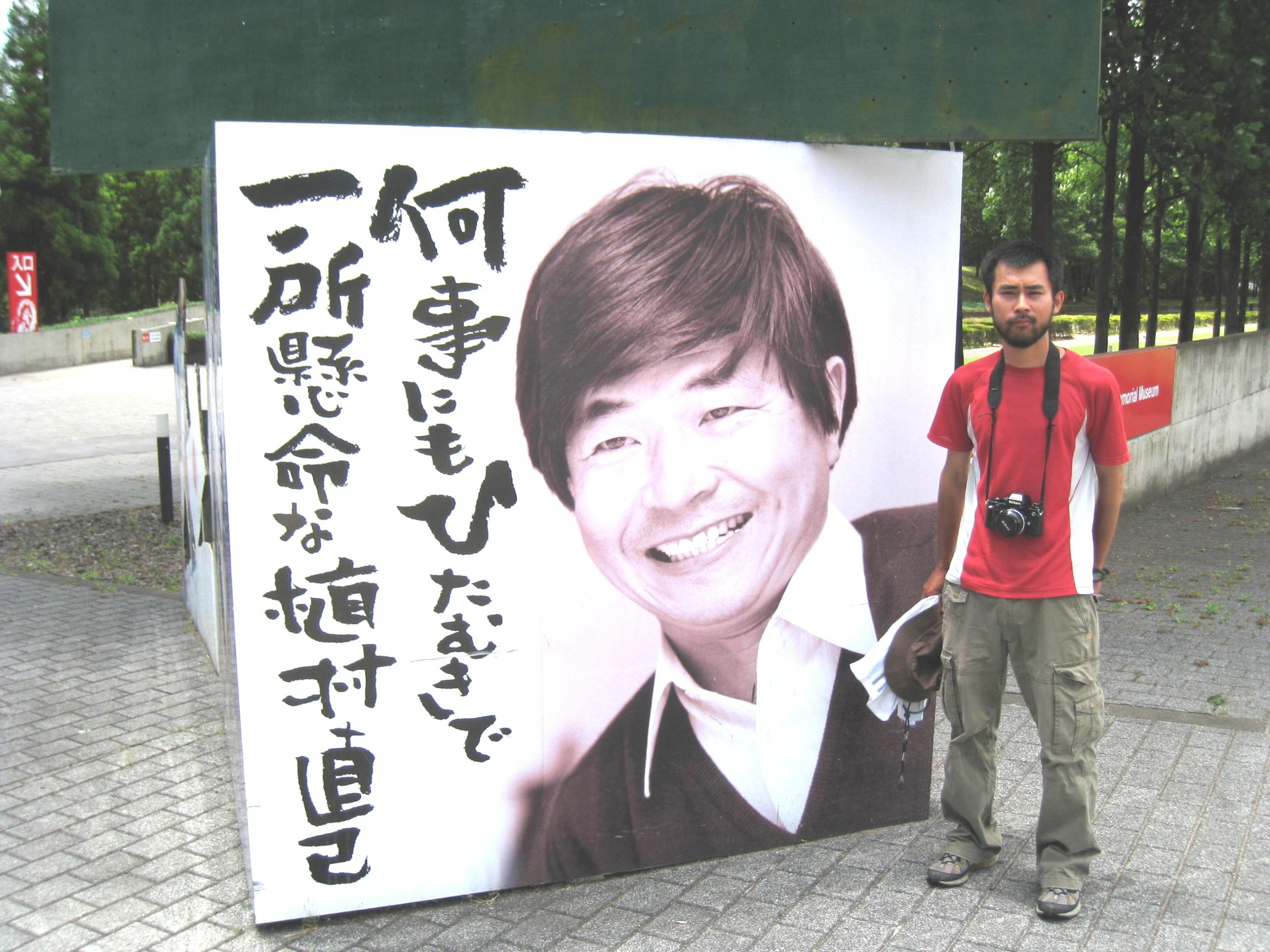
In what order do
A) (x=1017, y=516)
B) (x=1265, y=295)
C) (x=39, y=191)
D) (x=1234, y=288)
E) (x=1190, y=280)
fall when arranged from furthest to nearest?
(x=39, y=191)
(x=1265, y=295)
(x=1234, y=288)
(x=1190, y=280)
(x=1017, y=516)

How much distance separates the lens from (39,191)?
3262cm

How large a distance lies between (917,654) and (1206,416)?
10833 mm

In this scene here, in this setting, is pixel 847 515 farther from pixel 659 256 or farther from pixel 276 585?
pixel 276 585

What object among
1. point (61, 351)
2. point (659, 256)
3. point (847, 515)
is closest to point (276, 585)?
point (659, 256)

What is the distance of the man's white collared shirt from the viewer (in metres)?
4.00

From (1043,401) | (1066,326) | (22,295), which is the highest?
(22,295)

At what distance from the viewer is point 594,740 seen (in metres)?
3.84

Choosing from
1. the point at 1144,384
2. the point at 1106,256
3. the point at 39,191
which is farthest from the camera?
the point at 39,191

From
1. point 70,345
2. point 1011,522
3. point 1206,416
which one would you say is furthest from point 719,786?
point 70,345

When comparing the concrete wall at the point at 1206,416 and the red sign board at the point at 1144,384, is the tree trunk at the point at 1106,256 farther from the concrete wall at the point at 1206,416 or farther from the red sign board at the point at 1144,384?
the red sign board at the point at 1144,384

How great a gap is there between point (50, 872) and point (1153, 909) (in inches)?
140

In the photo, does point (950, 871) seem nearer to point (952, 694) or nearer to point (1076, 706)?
point (952, 694)

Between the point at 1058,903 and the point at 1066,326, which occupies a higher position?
the point at 1066,326

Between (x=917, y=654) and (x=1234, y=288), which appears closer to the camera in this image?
(x=917, y=654)
